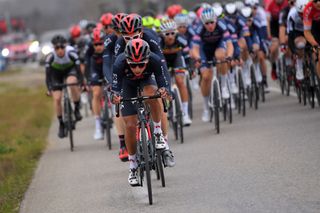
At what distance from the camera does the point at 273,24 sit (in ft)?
72.9

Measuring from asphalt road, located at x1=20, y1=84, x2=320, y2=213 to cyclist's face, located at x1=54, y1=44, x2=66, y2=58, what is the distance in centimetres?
170

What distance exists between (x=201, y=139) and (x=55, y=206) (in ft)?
17.0

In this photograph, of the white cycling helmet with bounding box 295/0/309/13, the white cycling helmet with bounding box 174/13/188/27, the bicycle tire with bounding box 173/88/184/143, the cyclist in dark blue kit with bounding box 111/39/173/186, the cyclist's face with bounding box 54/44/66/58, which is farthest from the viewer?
the white cycling helmet with bounding box 174/13/188/27

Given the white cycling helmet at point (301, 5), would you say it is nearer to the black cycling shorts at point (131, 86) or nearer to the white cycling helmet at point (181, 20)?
the white cycling helmet at point (181, 20)

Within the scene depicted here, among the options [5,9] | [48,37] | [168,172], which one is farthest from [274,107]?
[5,9]

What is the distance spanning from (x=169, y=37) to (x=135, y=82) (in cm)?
555

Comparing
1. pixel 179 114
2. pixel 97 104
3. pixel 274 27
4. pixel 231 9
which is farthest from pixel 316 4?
pixel 274 27

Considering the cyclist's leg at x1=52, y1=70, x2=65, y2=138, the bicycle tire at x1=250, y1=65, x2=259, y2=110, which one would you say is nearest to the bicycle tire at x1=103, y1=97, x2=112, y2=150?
the cyclist's leg at x1=52, y1=70, x2=65, y2=138

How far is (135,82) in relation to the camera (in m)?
11.5

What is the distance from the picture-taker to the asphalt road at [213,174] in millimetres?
10188

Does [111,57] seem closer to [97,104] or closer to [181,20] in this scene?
[97,104]

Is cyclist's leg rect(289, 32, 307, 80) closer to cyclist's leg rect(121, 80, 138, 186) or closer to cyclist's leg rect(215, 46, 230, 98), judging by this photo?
cyclist's leg rect(215, 46, 230, 98)

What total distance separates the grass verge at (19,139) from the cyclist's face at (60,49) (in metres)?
1.80

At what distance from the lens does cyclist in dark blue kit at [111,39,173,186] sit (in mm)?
10680
